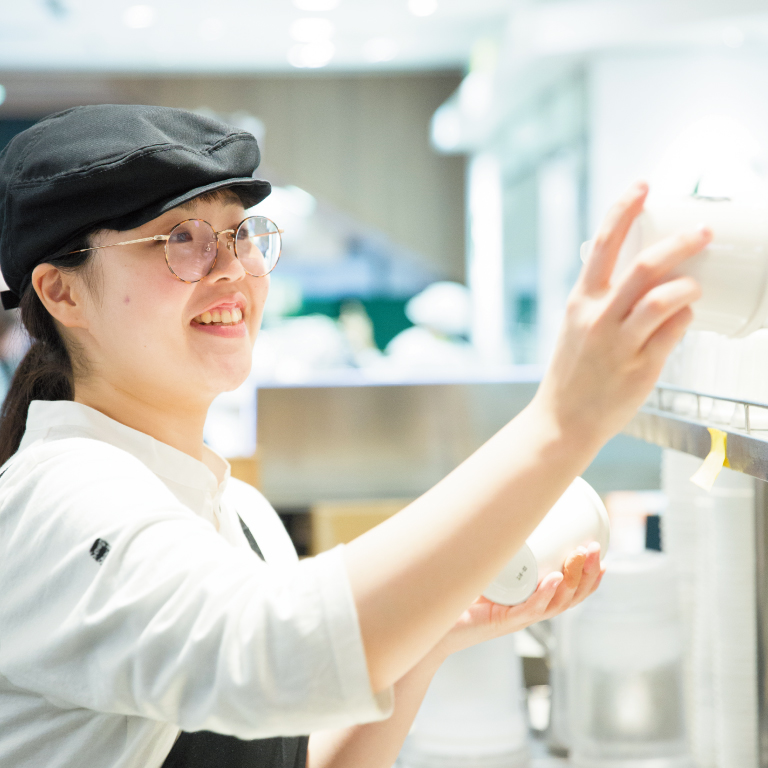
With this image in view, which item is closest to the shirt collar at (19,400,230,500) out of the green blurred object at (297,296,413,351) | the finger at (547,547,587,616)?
the finger at (547,547,587,616)

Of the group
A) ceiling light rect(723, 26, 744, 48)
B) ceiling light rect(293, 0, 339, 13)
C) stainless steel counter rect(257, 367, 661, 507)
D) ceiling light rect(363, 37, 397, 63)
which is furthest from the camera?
ceiling light rect(363, 37, 397, 63)

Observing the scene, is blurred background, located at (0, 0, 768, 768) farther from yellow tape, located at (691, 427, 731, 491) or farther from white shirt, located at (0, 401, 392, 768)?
white shirt, located at (0, 401, 392, 768)

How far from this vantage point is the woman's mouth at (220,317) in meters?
0.79

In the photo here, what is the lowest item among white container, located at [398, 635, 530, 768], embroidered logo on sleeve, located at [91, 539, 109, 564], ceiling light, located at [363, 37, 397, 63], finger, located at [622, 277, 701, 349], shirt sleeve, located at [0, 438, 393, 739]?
white container, located at [398, 635, 530, 768]

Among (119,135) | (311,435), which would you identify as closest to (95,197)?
(119,135)

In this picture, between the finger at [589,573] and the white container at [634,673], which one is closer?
the finger at [589,573]

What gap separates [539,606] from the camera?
2.62 ft

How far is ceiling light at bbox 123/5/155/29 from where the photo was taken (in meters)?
5.09

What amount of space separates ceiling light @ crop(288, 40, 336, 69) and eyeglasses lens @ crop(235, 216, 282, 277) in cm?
540

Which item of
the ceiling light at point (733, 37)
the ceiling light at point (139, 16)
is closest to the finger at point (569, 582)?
the ceiling light at point (733, 37)

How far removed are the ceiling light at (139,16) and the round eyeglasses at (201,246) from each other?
488 cm

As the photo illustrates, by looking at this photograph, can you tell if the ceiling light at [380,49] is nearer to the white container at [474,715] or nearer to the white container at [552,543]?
the white container at [474,715]

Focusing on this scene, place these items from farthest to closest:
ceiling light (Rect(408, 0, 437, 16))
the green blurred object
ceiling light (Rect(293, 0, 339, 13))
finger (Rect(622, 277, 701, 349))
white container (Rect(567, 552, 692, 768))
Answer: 1. the green blurred object
2. ceiling light (Rect(408, 0, 437, 16))
3. ceiling light (Rect(293, 0, 339, 13))
4. white container (Rect(567, 552, 692, 768))
5. finger (Rect(622, 277, 701, 349))

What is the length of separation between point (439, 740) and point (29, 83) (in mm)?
6655
